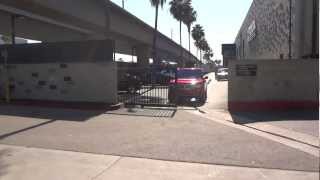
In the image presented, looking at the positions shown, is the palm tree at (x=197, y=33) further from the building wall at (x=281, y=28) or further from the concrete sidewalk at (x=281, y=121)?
the concrete sidewalk at (x=281, y=121)

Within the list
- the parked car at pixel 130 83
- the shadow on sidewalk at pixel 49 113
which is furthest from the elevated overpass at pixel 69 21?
the shadow on sidewalk at pixel 49 113

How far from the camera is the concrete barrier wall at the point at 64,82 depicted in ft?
58.8

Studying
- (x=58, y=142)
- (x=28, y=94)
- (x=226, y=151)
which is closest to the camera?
(x=226, y=151)

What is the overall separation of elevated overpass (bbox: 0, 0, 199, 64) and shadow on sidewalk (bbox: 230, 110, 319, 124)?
1076cm

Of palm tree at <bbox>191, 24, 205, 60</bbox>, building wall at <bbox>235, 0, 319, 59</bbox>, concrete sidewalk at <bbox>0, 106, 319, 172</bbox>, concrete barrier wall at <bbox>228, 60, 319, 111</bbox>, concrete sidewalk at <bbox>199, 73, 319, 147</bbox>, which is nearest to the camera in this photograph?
concrete sidewalk at <bbox>0, 106, 319, 172</bbox>

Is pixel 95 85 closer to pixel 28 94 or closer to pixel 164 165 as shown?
pixel 28 94

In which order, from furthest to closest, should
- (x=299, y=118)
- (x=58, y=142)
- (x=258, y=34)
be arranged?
(x=258, y=34), (x=299, y=118), (x=58, y=142)

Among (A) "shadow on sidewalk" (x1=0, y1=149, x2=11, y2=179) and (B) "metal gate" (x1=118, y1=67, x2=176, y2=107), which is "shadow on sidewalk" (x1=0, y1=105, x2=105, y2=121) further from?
(A) "shadow on sidewalk" (x1=0, y1=149, x2=11, y2=179)

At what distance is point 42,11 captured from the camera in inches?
849

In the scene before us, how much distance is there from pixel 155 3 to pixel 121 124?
35201mm

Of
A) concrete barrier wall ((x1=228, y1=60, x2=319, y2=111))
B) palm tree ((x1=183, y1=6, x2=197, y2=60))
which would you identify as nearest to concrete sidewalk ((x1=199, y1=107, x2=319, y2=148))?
concrete barrier wall ((x1=228, y1=60, x2=319, y2=111))

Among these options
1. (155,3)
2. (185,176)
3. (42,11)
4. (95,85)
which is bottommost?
(185,176)

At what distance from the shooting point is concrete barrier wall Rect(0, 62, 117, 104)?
17.9 metres

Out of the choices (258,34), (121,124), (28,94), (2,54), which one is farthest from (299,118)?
(258,34)
